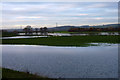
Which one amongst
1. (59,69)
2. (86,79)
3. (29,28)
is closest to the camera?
(86,79)

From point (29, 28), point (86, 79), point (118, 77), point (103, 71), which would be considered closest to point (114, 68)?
point (103, 71)

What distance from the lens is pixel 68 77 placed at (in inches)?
587

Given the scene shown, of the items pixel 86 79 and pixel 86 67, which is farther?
pixel 86 67

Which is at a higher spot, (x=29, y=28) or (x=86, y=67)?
(x=29, y=28)

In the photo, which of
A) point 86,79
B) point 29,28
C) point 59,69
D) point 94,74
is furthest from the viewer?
point 29,28

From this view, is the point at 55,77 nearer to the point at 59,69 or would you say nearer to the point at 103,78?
the point at 59,69

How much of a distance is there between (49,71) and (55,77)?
6.63 feet

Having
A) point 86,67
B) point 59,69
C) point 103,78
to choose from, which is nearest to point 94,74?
point 103,78

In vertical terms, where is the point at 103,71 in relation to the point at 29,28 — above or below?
below

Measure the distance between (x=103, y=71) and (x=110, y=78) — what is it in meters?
2.08

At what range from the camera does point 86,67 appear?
1836cm

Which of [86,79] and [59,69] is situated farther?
[59,69]

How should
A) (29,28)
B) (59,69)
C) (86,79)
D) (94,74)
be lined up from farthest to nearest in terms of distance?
(29,28)
(59,69)
(94,74)
(86,79)

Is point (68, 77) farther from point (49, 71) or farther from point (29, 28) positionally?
point (29, 28)
